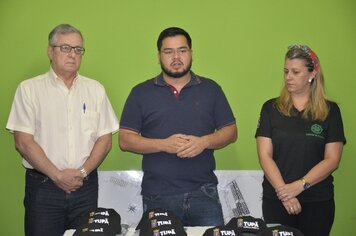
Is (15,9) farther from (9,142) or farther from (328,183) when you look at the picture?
(328,183)

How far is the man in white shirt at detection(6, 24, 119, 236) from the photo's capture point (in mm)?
2641

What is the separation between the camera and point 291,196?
8.41 ft

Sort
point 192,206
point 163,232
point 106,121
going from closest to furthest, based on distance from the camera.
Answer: point 163,232 < point 192,206 < point 106,121

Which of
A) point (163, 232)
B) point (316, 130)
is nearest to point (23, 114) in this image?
point (163, 232)

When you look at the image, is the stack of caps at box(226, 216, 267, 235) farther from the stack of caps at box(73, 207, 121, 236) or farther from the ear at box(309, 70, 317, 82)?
the ear at box(309, 70, 317, 82)

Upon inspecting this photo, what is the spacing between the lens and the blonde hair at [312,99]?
105 inches

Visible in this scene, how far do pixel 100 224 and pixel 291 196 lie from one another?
1220 millimetres

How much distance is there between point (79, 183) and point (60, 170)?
0.47 ft

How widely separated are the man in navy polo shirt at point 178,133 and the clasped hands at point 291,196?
0.43 metres

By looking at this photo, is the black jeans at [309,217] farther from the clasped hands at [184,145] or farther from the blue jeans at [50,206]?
the blue jeans at [50,206]

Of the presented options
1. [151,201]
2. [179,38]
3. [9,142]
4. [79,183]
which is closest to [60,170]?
[79,183]

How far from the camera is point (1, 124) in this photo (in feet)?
11.0

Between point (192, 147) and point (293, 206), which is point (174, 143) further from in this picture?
point (293, 206)

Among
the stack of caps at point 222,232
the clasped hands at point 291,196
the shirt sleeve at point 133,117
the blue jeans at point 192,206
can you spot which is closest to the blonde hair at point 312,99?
the clasped hands at point 291,196
